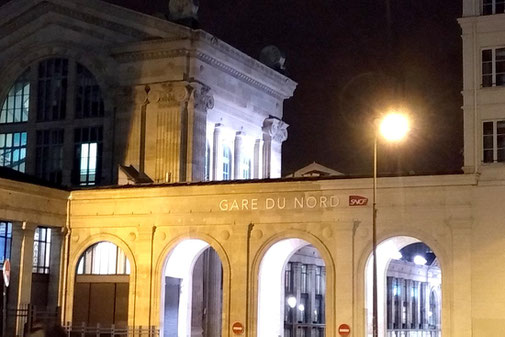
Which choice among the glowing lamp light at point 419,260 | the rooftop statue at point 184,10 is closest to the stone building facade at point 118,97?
the rooftop statue at point 184,10

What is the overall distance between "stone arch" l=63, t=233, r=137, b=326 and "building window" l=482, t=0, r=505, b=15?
72.4 feet

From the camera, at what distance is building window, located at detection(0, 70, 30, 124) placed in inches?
2598

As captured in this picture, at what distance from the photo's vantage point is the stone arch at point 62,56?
6316cm

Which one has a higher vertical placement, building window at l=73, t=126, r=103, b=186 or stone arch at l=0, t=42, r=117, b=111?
stone arch at l=0, t=42, r=117, b=111

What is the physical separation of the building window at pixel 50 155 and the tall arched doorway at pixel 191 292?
1188 centimetres

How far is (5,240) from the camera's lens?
5272cm

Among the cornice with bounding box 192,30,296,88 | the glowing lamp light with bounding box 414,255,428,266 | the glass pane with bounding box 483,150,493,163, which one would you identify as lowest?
the glowing lamp light with bounding box 414,255,428,266

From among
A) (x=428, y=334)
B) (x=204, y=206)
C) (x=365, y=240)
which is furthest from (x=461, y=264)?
(x=428, y=334)

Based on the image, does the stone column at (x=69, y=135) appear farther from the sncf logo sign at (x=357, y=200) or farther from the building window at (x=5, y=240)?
the sncf logo sign at (x=357, y=200)

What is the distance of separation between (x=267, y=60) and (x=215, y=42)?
11.7m

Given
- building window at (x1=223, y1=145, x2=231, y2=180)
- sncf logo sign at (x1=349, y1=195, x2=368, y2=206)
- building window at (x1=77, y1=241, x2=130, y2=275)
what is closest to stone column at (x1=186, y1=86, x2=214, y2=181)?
building window at (x1=223, y1=145, x2=231, y2=180)

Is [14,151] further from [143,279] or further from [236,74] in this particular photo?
[143,279]

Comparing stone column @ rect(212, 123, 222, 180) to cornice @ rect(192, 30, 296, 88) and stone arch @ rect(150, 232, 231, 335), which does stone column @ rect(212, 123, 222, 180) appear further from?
stone arch @ rect(150, 232, 231, 335)

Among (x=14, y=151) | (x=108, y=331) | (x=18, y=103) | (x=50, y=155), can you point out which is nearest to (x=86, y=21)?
(x=18, y=103)
